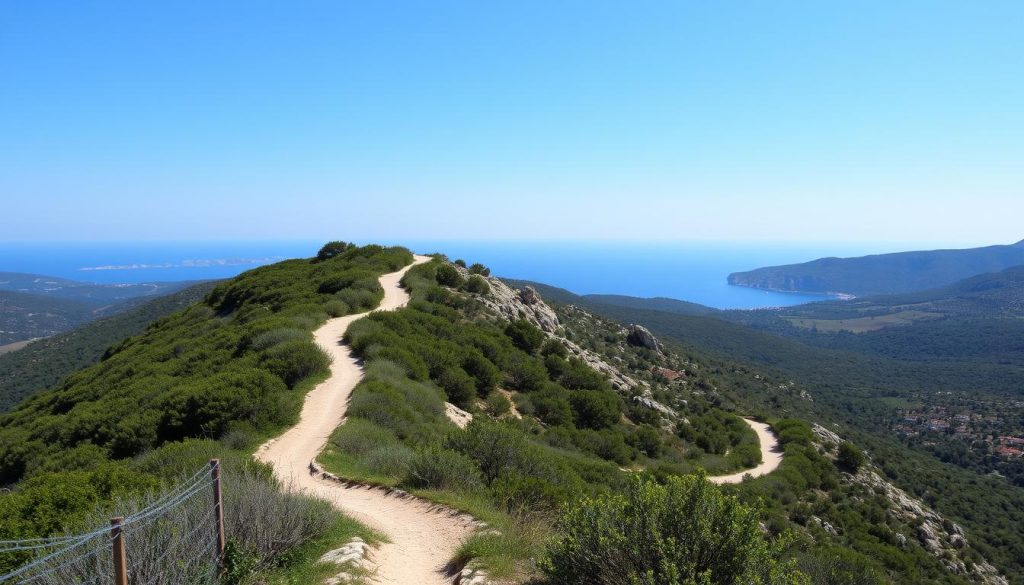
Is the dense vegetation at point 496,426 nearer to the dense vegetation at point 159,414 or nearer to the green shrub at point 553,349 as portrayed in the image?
the green shrub at point 553,349

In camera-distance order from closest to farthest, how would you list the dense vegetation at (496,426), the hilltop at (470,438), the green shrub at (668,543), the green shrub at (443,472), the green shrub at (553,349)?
the green shrub at (668,543) < the hilltop at (470,438) < the dense vegetation at (496,426) < the green shrub at (443,472) < the green shrub at (553,349)

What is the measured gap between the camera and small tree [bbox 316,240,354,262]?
4316 centimetres

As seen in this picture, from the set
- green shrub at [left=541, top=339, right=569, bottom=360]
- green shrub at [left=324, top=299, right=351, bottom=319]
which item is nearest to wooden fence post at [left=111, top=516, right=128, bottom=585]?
green shrub at [left=324, top=299, right=351, bottom=319]

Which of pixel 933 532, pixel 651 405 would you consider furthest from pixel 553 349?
pixel 933 532

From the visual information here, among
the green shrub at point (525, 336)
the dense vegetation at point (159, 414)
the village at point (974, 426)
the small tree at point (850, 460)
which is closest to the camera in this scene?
the dense vegetation at point (159, 414)

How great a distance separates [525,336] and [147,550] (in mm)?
20837

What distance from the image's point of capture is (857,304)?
183625mm

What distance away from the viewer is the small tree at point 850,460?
87.4 ft

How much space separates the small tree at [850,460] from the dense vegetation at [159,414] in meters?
25.4

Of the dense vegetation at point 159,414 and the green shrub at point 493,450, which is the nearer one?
the dense vegetation at point 159,414

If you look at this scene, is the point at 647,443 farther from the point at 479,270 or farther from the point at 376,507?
the point at 479,270

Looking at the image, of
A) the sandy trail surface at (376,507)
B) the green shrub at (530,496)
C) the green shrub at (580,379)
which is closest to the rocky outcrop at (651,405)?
the green shrub at (580,379)

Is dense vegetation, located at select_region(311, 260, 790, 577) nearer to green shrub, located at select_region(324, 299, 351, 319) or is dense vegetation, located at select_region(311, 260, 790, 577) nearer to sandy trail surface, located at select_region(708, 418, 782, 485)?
sandy trail surface, located at select_region(708, 418, 782, 485)

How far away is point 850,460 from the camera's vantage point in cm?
Result: 2675
